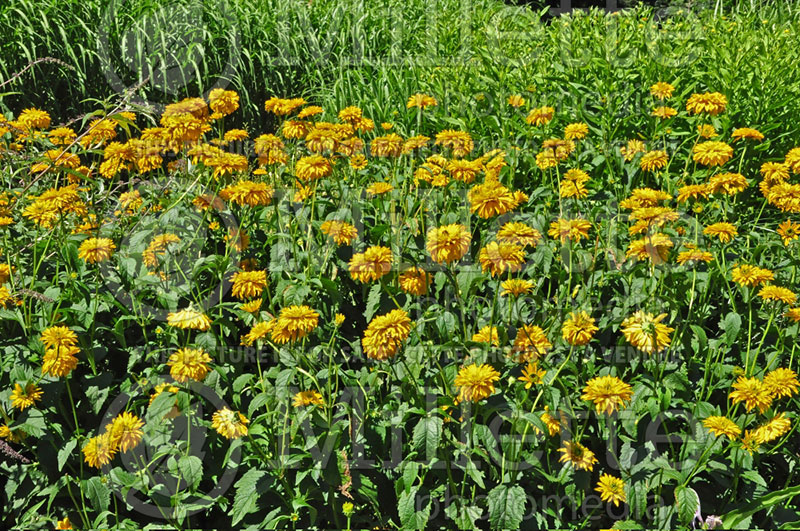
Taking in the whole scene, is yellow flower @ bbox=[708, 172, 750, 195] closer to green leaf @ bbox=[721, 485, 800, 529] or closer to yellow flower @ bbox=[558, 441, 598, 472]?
green leaf @ bbox=[721, 485, 800, 529]

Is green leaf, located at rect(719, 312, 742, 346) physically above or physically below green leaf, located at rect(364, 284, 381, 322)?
below

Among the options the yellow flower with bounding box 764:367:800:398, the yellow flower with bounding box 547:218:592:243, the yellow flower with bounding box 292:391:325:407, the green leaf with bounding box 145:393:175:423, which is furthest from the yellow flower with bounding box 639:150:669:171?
the green leaf with bounding box 145:393:175:423

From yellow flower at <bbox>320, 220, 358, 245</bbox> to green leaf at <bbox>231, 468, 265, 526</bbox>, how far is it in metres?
0.72

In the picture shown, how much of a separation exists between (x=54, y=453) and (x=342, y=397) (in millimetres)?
766

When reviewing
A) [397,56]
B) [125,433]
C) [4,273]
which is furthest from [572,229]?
[397,56]

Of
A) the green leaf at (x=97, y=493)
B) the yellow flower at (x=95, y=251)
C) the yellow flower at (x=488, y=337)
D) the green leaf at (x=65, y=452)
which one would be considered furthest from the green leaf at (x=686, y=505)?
the yellow flower at (x=95, y=251)

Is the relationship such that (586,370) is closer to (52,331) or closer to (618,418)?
(618,418)

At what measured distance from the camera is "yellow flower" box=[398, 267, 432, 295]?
1.86m

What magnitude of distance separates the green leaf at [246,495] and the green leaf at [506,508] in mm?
545

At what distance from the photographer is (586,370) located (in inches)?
78.7

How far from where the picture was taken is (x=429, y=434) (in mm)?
1615

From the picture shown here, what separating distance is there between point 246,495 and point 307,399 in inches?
10.2

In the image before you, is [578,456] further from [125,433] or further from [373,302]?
[125,433]

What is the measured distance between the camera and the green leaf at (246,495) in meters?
1.66
